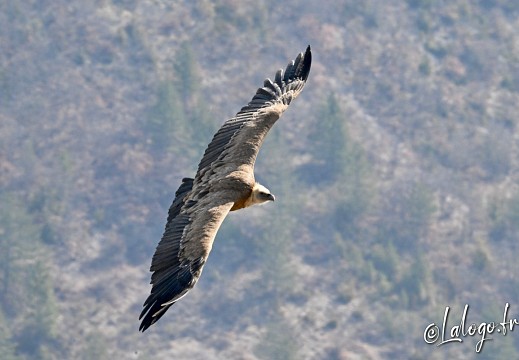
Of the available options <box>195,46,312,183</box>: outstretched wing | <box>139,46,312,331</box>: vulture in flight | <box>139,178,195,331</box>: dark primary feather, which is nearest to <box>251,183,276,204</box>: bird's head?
<box>139,46,312,331</box>: vulture in flight

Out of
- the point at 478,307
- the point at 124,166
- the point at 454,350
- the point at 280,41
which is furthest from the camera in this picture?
the point at 280,41

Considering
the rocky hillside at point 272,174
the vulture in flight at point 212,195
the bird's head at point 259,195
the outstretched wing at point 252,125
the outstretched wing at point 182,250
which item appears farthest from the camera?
the rocky hillside at point 272,174

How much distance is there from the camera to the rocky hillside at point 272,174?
70.2m

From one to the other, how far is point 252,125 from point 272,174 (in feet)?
172

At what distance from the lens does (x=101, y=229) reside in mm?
76875

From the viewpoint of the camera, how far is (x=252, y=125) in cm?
2509

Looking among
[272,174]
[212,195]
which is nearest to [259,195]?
[212,195]

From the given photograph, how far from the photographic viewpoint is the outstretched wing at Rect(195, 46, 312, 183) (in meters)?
24.4

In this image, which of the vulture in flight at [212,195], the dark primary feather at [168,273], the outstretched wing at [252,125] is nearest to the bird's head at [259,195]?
the vulture in flight at [212,195]

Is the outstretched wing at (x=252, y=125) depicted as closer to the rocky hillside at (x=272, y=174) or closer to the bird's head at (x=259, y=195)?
the bird's head at (x=259, y=195)

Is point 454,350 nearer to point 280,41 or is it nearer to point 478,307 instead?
point 478,307

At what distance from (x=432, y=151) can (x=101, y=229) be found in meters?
21.0

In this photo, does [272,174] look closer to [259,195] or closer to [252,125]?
[252,125]

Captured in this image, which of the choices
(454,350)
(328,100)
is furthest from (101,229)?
(454,350)
